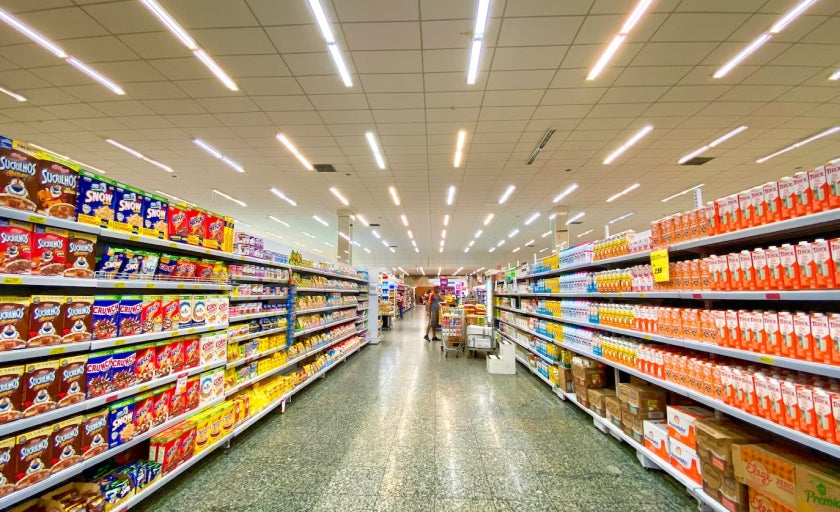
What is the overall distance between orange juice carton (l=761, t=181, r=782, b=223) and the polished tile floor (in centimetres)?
196

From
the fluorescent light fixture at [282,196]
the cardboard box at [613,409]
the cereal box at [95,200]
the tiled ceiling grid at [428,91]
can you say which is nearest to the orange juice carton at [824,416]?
the cardboard box at [613,409]

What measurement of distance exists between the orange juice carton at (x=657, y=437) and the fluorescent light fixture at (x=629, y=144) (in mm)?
5111

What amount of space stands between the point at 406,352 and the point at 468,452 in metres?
4.88

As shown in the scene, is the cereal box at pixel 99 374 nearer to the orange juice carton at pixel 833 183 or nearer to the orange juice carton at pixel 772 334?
the orange juice carton at pixel 772 334

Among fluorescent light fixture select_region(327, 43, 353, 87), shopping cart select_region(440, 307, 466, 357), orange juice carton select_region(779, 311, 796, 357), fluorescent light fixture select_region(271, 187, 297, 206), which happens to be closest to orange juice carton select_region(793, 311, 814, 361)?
orange juice carton select_region(779, 311, 796, 357)

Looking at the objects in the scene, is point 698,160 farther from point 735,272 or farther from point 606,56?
point 735,272

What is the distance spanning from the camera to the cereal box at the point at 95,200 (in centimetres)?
183

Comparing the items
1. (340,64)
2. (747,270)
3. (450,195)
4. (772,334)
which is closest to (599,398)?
(772,334)

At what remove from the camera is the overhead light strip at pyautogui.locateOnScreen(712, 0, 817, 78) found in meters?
3.18

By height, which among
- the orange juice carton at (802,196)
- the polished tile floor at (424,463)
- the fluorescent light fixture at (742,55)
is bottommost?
the polished tile floor at (424,463)

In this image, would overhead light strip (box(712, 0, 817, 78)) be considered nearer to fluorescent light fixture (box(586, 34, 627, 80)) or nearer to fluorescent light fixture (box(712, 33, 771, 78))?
fluorescent light fixture (box(712, 33, 771, 78))

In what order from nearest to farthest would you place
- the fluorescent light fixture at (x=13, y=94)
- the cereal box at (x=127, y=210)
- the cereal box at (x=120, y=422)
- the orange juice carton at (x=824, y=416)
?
the orange juice carton at (x=824, y=416), the cereal box at (x=120, y=422), the cereal box at (x=127, y=210), the fluorescent light fixture at (x=13, y=94)

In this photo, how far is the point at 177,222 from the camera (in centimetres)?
247

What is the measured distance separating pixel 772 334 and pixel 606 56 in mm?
3593
